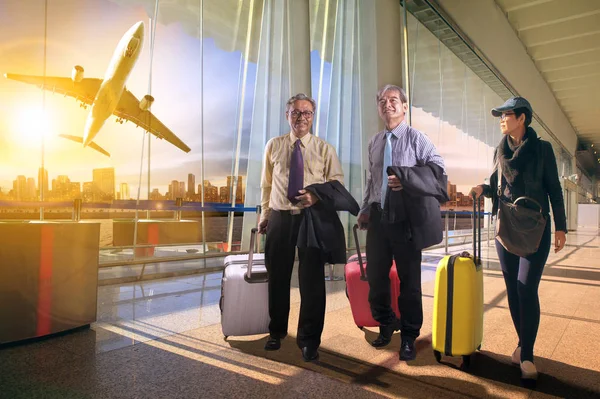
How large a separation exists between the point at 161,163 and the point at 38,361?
184 inches

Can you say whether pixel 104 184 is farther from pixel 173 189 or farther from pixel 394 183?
pixel 394 183

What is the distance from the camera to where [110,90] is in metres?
5.43

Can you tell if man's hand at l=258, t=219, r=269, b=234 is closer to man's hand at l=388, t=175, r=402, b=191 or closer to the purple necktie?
the purple necktie

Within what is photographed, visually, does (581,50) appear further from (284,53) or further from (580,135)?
(580,135)

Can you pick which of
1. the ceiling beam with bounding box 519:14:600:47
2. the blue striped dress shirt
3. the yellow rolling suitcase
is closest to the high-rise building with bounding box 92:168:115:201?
the blue striped dress shirt

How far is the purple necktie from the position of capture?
1991 mm

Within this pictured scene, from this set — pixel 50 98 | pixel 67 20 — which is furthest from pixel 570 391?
pixel 67 20

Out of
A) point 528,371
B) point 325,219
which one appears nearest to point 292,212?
point 325,219

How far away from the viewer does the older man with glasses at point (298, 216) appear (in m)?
1.99

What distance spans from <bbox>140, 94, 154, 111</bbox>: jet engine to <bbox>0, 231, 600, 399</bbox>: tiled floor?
363 cm

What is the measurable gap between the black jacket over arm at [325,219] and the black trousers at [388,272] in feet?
0.71

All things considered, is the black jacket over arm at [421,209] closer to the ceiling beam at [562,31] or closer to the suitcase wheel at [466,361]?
the suitcase wheel at [466,361]

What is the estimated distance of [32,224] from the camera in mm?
2238

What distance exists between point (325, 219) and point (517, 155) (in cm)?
95
